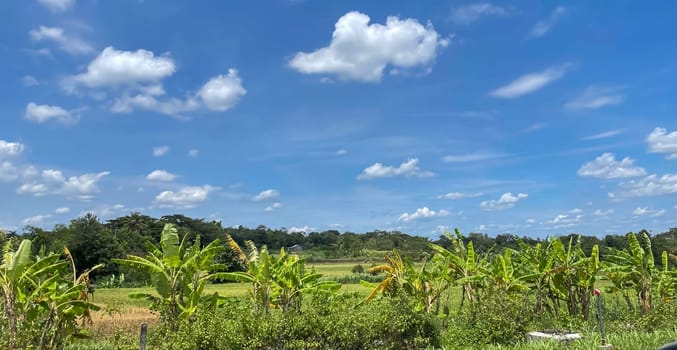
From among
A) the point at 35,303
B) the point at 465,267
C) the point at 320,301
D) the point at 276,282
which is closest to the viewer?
the point at 35,303

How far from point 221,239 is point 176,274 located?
5226 cm

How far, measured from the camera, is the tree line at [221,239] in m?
34.4

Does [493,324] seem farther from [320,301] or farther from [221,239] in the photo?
[221,239]

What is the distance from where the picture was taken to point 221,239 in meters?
61.1

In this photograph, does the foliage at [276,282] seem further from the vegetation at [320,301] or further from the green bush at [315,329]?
the green bush at [315,329]

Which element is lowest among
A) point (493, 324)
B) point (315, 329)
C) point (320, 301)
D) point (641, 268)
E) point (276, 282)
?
point (493, 324)

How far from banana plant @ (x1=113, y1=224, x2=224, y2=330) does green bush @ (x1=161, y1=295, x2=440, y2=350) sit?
94cm

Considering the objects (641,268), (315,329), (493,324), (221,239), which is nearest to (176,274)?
(315,329)

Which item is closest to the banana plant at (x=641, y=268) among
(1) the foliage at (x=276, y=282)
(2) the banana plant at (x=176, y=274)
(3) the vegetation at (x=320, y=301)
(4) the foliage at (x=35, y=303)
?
(3) the vegetation at (x=320, y=301)

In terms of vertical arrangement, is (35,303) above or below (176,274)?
below

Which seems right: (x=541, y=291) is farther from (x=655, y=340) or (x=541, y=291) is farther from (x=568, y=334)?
(x=655, y=340)

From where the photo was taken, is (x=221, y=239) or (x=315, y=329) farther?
(x=221, y=239)

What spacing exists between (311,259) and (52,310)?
63.2 metres

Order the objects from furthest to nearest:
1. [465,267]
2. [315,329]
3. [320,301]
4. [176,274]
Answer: [465,267] → [176,274] → [320,301] → [315,329]
